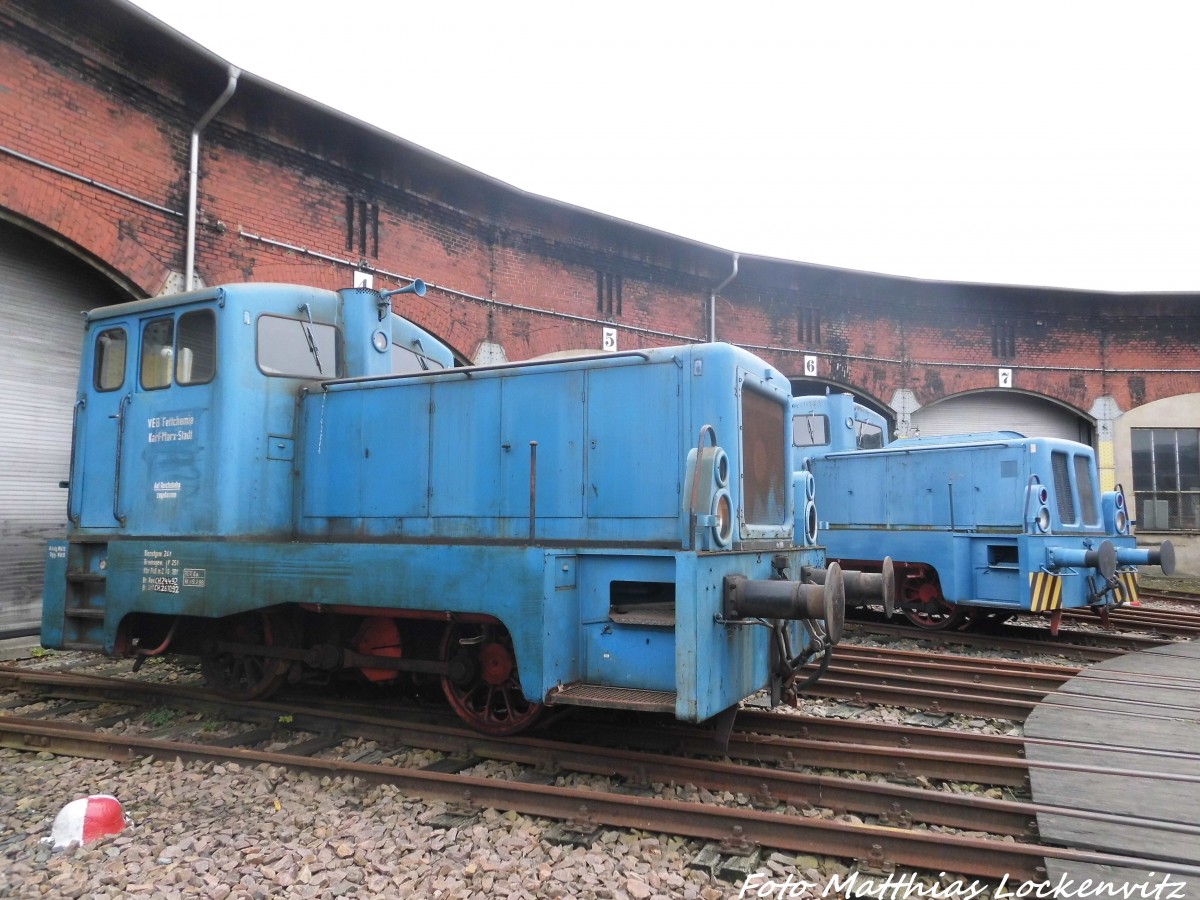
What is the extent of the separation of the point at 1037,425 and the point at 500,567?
20505 mm

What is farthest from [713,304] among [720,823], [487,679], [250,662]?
[720,823]

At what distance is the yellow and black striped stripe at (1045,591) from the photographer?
8.60 m

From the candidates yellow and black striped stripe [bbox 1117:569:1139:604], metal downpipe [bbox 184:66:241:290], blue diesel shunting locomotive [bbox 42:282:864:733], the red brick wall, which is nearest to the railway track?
blue diesel shunting locomotive [bbox 42:282:864:733]

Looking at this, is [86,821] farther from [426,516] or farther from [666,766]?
[666,766]

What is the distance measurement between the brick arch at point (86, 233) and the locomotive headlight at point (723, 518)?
8269mm

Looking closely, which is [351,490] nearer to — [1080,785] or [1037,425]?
[1080,785]

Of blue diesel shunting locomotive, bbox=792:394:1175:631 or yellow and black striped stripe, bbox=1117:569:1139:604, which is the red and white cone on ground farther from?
yellow and black striped stripe, bbox=1117:569:1139:604

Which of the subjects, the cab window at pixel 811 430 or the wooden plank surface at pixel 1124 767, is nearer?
the wooden plank surface at pixel 1124 767

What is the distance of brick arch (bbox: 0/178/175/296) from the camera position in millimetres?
8453

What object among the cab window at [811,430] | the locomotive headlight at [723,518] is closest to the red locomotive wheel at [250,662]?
the locomotive headlight at [723,518]

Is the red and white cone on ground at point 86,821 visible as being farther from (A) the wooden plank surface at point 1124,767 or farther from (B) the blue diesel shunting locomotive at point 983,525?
(B) the blue diesel shunting locomotive at point 983,525

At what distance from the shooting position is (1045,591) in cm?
864

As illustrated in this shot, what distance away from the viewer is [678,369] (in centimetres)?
460

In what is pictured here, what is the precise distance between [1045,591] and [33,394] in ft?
39.2
